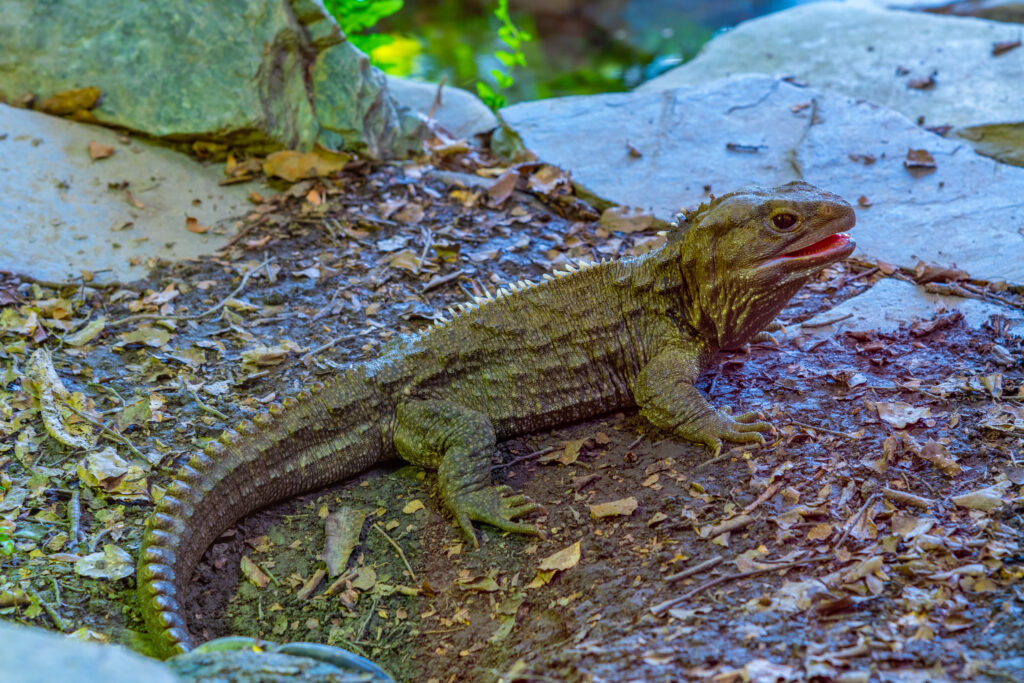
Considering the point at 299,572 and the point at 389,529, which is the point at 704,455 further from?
the point at 299,572

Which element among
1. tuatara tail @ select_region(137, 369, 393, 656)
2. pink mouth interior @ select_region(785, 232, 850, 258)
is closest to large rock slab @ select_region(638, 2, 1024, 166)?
pink mouth interior @ select_region(785, 232, 850, 258)

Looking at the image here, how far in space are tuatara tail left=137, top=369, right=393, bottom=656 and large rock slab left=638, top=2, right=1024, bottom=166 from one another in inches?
255

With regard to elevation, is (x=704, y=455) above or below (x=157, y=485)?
above

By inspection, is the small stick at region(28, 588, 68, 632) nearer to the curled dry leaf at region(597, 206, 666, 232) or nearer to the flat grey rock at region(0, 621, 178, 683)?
the flat grey rock at region(0, 621, 178, 683)

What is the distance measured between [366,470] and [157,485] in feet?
4.03

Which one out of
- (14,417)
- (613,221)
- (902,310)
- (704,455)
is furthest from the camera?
(613,221)

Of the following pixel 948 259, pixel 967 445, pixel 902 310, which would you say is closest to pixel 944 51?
pixel 948 259

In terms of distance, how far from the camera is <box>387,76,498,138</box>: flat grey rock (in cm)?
945

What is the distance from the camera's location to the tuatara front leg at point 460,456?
4.56 m

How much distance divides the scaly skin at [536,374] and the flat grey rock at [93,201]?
2.89 metres

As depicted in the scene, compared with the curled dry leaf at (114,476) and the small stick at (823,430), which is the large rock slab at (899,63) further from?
the curled dry leaf at (114,476)

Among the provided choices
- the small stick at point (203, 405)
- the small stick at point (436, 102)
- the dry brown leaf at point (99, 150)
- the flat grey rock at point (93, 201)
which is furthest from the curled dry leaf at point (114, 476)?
the small stick at point (436, 102)

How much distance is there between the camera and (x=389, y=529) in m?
4.71

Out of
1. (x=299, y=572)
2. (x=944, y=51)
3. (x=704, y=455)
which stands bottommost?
(x=299, y=572)
